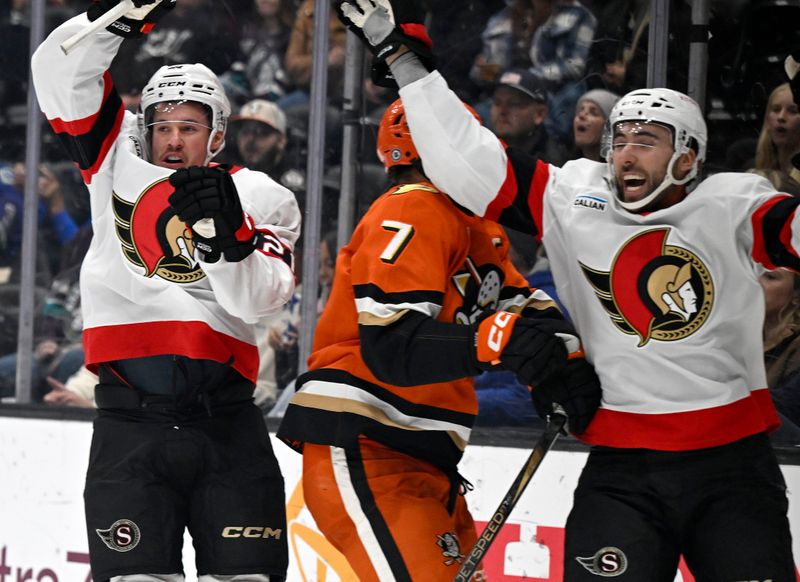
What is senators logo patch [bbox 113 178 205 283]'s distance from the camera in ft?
8.11

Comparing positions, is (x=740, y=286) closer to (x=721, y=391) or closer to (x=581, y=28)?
(x=721, y=391)

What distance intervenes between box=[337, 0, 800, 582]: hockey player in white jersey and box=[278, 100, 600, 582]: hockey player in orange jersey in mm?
88

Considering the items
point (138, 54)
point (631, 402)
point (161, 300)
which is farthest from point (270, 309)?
point (138, 54)

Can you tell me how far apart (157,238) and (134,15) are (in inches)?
16.1

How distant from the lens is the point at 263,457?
98.8 inches

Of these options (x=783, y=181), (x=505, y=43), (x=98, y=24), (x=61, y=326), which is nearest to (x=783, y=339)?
(x=783, y=181)

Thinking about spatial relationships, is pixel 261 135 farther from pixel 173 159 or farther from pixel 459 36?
pixel 173 159

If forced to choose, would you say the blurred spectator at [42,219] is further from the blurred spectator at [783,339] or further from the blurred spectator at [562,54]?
the blurred spectator at [783,339]

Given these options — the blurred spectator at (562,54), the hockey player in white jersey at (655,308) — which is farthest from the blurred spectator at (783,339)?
the hockey player in white jersey at (655,308)

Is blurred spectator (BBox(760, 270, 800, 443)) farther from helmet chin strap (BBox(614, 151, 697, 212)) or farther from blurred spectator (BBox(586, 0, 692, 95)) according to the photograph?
helmet chin strap (BBox(614, 151, 697, 212))

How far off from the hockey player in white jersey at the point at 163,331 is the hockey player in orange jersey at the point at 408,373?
0.16 meters

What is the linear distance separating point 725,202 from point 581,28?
131 cm

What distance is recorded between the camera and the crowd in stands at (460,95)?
3209mm

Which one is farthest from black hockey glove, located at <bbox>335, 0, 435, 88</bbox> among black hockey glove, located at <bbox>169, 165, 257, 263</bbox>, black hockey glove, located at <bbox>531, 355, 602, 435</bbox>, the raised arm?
black hockey glove, located at <bbox>531, 355, 602, 435</bbox>
